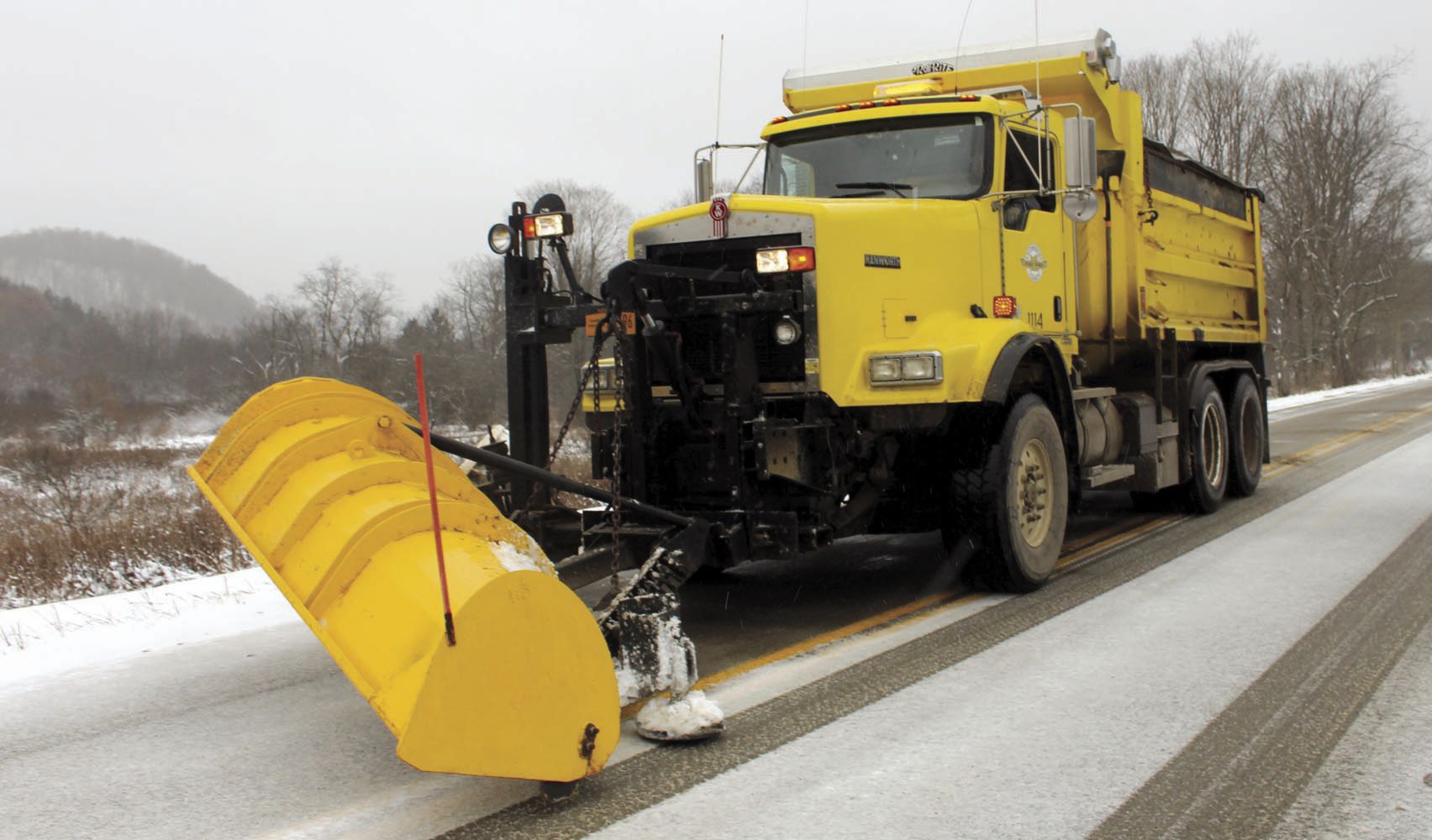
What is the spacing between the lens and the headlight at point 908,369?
5793 millimetres

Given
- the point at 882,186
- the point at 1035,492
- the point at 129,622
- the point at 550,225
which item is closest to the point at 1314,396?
the point at 1035,492

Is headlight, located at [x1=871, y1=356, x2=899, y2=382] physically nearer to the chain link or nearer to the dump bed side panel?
the chain link

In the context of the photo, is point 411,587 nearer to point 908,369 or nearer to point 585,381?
point 585,381

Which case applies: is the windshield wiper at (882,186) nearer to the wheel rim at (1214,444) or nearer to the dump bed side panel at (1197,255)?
the dump bed side panel at (1197,255)

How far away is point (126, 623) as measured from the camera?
6.56 metres

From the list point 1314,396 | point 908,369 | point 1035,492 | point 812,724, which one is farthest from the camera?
point 1314,396

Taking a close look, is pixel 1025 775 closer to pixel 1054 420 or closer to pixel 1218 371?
pixel 1054 420

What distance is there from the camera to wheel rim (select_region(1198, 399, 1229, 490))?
10.1 m

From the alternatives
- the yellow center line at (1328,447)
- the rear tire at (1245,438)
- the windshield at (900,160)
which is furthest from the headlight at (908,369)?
the yellow center line at (1328,447)

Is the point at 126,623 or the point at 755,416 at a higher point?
the point at 755,416

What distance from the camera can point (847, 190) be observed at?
22.5 feet

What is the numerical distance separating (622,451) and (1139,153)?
5.27 m

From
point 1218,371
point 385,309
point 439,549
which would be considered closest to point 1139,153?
point 1218,371

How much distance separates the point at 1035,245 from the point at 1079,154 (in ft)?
2.37
